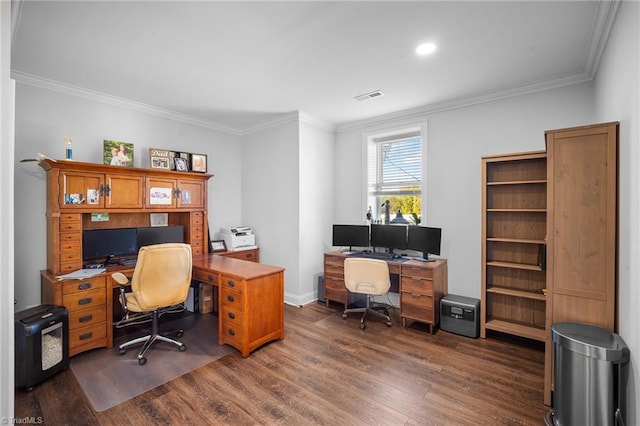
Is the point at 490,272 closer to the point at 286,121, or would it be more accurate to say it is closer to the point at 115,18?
the point at 286,121

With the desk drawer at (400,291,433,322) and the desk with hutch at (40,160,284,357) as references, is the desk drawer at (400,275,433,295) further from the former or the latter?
the desk with hutch at (40,160,284,357)

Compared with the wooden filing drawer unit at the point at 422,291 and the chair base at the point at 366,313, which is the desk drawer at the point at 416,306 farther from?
the chair base at the point at 366,313

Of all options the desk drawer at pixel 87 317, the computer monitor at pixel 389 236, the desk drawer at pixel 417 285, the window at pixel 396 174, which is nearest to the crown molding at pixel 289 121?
the window at pixel 396 174

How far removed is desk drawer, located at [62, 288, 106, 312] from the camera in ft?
9.09

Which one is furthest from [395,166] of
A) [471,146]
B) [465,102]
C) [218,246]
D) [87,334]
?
[87,334]

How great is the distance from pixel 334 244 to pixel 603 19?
3542 millimetres

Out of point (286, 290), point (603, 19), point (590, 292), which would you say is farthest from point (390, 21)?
point (286, 290)

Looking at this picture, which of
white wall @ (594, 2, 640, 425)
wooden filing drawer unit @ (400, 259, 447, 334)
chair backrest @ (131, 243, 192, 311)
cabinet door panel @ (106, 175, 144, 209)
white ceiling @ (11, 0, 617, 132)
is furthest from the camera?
wooden filing drawer unit @ (400, 259, 447, 334)

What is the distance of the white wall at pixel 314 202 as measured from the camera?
14.4 ft

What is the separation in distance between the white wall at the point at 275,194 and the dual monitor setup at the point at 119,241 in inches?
53.9

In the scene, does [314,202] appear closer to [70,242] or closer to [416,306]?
[416,306]

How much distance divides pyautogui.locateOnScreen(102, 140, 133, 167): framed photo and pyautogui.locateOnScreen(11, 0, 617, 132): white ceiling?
627mm

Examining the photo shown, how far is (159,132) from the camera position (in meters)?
4.16

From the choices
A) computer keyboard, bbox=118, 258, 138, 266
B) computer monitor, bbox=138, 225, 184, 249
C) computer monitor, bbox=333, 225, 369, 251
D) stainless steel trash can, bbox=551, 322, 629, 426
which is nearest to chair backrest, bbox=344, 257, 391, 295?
computer monitor, bbox=333, 225, 369, 251
